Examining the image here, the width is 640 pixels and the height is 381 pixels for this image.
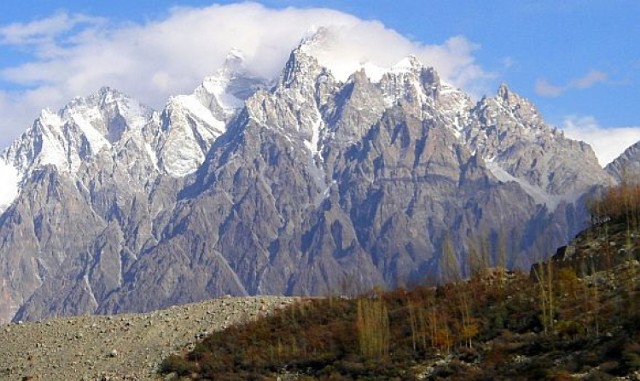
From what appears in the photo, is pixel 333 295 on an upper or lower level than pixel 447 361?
upper

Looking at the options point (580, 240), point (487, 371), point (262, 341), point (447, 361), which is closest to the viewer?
point (487, 371)

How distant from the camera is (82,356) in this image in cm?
5050

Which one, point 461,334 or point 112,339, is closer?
point 461,334

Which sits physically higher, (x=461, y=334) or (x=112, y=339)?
(x=112, y=339)

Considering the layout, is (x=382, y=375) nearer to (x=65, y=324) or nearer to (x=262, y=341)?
(x=262, y=341)

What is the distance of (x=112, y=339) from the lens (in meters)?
52.5

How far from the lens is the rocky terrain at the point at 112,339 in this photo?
4853cm

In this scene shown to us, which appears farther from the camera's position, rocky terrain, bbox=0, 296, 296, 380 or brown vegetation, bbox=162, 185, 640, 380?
rocky terrain, bbox=0, 296, 296, 380

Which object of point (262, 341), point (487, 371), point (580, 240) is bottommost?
point (487, 371)

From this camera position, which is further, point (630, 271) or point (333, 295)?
point (333, 295)

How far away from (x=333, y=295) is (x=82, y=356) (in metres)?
15.2

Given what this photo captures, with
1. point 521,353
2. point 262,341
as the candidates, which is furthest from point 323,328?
point 521,353

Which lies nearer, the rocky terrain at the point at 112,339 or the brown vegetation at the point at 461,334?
the brown vegetation at the point at 461,334

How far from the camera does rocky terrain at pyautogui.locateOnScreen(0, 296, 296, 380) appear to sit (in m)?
48.5
